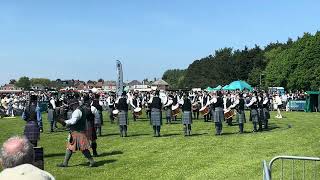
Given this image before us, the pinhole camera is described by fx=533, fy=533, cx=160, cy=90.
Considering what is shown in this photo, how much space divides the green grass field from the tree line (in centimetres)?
5187

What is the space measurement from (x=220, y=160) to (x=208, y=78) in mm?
102303

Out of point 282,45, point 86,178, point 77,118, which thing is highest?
point 282,45

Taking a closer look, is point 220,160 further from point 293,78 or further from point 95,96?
point 293,78

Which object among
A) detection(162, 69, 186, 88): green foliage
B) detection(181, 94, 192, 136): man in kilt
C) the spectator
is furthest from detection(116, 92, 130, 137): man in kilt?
detection(162, 69, 186, 88): green foliage

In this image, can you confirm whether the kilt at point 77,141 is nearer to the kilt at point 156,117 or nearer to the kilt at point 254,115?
the kilt at point 156,117

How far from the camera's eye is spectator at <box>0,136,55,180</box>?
4148 mm

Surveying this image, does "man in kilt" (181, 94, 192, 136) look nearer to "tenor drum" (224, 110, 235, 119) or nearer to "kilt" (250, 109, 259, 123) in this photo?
"kilt" (250, 109, 259, 123)

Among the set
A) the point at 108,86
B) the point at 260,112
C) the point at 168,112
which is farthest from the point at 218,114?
the point at 108,86

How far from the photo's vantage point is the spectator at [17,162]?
4148mm

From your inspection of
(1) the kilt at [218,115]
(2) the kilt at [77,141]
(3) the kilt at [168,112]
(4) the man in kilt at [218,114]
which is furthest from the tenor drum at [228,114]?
(2) the kilt at [77,141]

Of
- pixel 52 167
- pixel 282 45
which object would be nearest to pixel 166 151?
pixel 52 167

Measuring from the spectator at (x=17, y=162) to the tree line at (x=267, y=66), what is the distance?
6710 centimetres

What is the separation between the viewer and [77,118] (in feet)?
41.3

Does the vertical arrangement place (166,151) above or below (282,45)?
below
